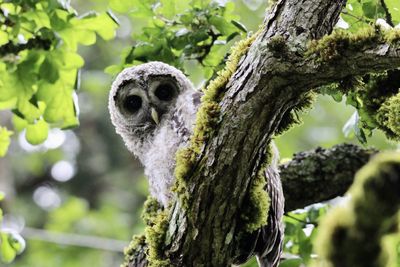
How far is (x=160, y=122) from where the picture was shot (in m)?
3.64

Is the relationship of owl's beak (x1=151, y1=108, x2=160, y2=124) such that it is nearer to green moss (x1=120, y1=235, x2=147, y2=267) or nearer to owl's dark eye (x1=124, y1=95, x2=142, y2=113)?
owl's dark eye (x1=124, y1=95, x2=142, y2=113)

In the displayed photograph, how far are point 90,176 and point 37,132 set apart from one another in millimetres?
6661

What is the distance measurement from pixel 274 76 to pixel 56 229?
22.6ft

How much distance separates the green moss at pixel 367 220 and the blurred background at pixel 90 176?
7.60 m

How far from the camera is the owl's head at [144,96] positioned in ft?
12.0

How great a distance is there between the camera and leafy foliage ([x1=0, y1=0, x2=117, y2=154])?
2.81m

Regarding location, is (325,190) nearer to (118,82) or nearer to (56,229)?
(118,82)

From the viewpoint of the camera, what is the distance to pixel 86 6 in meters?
9.36

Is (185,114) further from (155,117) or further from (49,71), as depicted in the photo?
(49,71)

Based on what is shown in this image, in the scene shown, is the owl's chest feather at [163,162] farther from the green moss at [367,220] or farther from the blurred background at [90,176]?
the blurred background at [90,176]

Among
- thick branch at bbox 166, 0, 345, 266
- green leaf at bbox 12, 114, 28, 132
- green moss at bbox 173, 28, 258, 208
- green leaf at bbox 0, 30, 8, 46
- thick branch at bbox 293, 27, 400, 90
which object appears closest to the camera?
thick branch at bbox 293, 27, 400, 90

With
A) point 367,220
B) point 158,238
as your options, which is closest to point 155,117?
point 158,238

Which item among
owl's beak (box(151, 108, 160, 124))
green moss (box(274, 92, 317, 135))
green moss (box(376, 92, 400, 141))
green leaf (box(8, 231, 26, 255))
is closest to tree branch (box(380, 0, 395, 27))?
green moss (box(376, 92, 400, 141))

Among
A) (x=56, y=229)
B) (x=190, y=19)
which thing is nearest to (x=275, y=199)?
(x=190, y=19)
